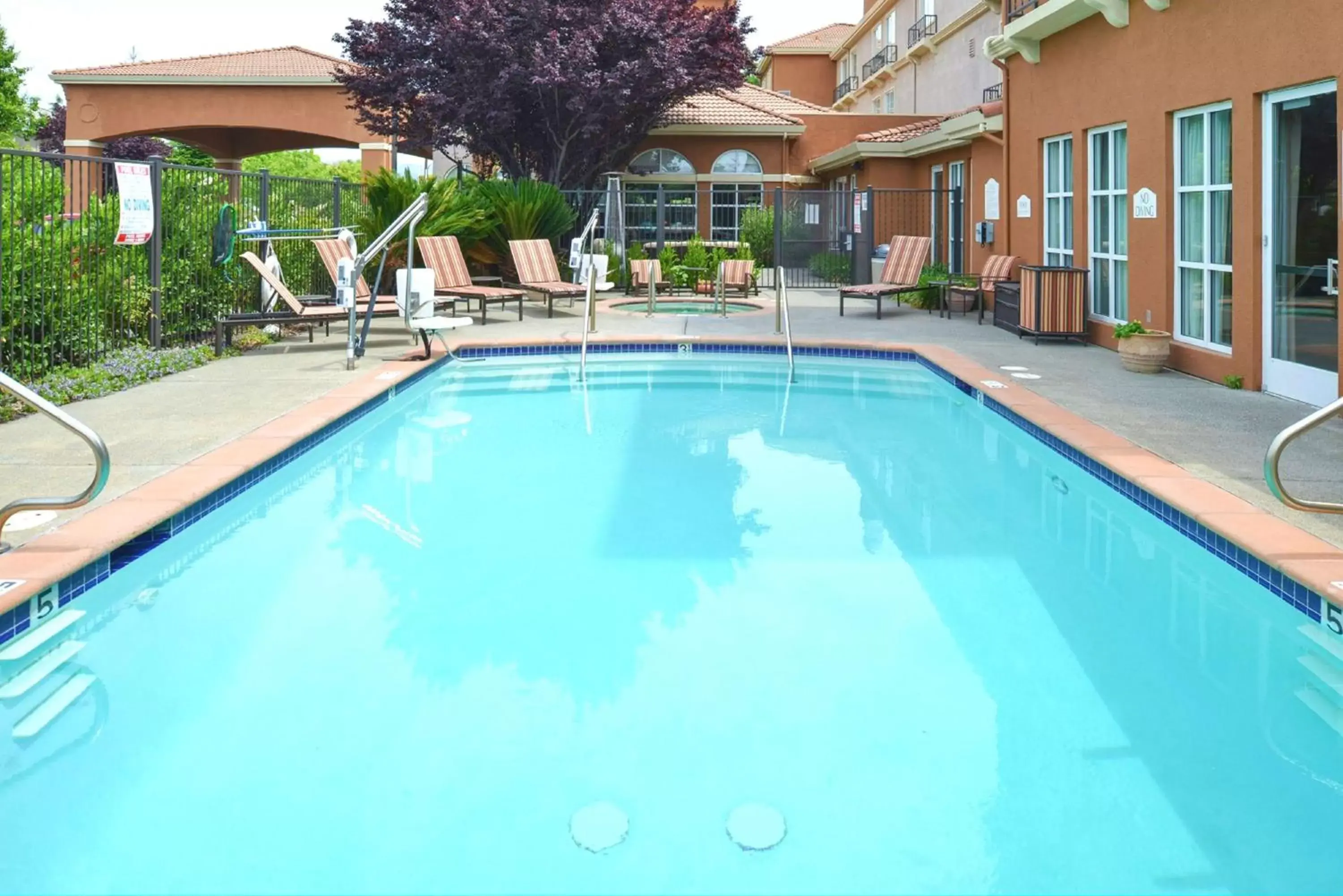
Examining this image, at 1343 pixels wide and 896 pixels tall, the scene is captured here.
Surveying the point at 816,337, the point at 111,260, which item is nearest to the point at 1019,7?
the point at 816,337

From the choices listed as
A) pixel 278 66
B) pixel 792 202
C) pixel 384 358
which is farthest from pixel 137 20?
pixel 384 358

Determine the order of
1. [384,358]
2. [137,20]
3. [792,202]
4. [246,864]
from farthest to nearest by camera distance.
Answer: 1. [137,20]
2. [792,202]
3. [384,358]
4. [246,864]

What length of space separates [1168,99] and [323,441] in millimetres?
7469

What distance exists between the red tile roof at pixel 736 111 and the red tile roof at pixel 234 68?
26.6 ft

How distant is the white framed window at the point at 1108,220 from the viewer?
12.1 meters

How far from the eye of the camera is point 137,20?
5072 centimetres

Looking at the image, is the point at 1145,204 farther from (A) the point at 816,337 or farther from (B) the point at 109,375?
(B) the point at 109,375

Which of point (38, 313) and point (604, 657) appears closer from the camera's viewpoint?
point (604, 657)

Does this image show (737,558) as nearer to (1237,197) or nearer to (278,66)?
(1237,197)

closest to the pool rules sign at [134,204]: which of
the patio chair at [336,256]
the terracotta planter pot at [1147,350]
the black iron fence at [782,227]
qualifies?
the patio chair at [336,256]

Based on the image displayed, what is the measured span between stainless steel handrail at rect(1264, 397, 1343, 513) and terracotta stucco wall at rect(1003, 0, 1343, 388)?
4.20m

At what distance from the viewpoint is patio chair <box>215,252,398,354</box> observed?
Answer: 1172cm

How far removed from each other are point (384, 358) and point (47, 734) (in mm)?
8116

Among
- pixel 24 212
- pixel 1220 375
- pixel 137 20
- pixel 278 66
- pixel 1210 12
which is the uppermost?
pixel 137 20
